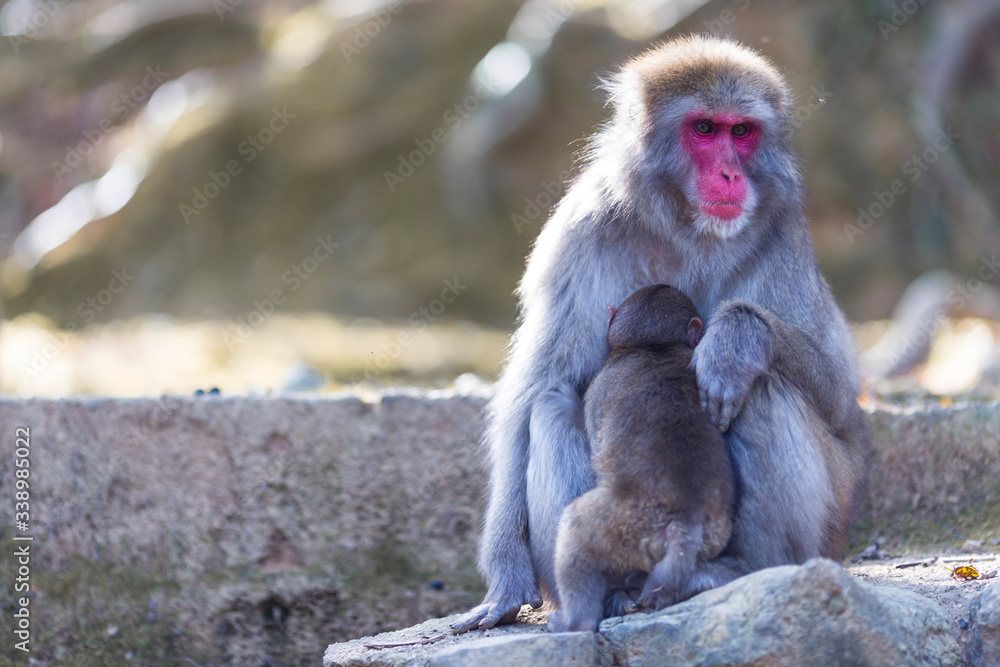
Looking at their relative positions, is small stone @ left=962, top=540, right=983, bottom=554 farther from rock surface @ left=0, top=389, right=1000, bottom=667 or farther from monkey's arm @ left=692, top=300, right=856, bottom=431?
monkey's arm @ left=692, top=300, right=856, bottom=431

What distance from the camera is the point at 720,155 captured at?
3.42m

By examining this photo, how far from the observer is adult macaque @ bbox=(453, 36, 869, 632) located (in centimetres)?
313

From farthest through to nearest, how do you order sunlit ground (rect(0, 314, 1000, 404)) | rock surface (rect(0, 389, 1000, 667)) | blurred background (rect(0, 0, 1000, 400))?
blurred background (rect(0, 0, 1000, 400)), sunlit ground (rect(0, 314, 1000, 404)), rock surface (rect(0, 389, 1000, 667))

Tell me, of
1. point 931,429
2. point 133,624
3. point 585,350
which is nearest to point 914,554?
point 931,429

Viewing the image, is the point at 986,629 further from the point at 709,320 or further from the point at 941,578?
the point at 709,320

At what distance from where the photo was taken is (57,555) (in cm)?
455

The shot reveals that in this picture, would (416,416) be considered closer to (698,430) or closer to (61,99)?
(698,430)

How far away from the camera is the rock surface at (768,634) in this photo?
268 cm

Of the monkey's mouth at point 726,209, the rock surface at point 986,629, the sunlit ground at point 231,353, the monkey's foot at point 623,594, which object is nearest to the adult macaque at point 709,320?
the monkey's mouth at point 726,209

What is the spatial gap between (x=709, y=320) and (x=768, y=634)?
3.58 feet

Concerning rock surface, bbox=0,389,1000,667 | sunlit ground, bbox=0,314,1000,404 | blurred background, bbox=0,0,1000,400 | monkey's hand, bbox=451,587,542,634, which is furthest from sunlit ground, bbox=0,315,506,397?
monkey's hand, bbox=451,587,542,634

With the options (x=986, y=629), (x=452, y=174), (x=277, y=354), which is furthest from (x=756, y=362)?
(x=452, y=174)

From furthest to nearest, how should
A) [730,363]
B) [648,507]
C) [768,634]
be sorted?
[730,363] → [648,507] → [768,634]

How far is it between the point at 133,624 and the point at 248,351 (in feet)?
14.7
